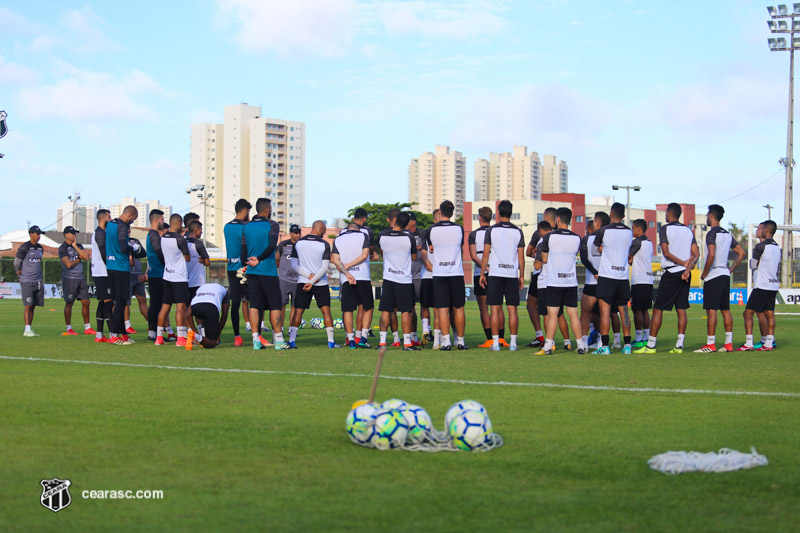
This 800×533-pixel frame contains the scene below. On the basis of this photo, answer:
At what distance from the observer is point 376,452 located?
502 cm

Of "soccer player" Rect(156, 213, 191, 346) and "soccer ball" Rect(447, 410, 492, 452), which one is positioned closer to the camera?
"soccer ball" Rect(447, 410, 492, 452)

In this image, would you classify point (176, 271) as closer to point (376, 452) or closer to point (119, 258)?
point (119, 258)

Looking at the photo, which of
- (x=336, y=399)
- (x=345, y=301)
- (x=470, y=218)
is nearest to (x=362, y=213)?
(x=345, y=301)

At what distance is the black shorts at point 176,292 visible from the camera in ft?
41.0

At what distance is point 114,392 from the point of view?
7.34m

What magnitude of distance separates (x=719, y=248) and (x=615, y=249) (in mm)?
1820

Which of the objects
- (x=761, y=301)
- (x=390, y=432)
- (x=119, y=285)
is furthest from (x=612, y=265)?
(x=119, y=285)

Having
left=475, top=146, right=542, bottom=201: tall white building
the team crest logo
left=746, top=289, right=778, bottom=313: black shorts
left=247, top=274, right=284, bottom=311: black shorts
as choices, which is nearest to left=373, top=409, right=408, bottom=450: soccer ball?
the team crest logo

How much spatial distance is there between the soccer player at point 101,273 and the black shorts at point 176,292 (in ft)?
3.70

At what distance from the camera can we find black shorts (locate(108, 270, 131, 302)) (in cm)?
1274

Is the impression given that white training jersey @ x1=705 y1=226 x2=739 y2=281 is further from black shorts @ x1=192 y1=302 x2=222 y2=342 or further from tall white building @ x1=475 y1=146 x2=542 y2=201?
tall white building @ x1=475 y1=146 x2=542 y2=201

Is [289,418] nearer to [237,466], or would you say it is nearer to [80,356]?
[237,466]

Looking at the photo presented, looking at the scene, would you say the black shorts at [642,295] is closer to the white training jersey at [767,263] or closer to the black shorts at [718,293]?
the black shorts at [718,293]

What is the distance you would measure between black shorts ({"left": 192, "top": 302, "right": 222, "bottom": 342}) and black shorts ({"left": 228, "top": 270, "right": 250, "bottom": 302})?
80 centimetres
